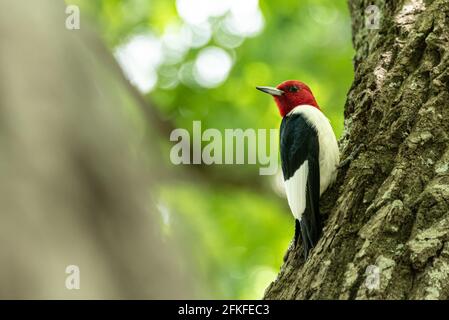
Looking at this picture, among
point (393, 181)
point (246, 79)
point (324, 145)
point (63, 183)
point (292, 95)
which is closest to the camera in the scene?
point (63, 183)

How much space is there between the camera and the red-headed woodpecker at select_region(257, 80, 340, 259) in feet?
10.3


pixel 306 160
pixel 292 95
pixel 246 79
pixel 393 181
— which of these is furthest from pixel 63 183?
pixel 246 79

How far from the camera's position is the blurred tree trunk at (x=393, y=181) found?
90.8 inches

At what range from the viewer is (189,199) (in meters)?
7.17

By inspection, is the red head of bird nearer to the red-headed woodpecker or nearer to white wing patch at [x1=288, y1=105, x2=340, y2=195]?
the red-headed woodpecker

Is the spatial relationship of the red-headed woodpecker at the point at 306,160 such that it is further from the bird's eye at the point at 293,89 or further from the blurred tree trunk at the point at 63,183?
the blurred tree trunk at the point at 63,183

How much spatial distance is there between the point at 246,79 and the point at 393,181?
5070 mm

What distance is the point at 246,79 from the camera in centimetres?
761

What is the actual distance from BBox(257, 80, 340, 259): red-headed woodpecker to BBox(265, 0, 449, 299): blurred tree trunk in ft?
0.30

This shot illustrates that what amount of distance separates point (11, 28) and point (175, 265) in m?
1.01

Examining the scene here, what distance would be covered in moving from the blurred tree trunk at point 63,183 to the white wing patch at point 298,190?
113 centimetres

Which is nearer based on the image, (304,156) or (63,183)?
(63,183)

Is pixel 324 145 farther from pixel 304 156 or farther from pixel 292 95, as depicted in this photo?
pixel 292 95
